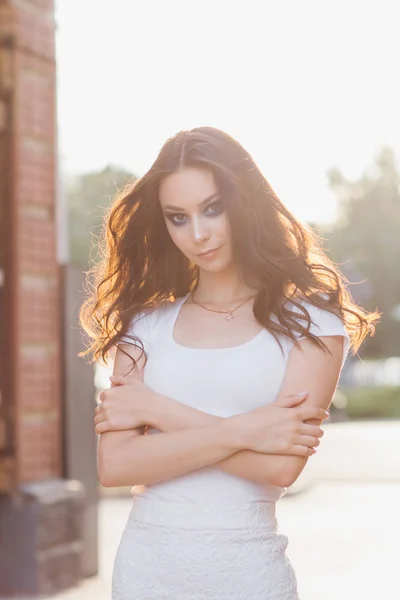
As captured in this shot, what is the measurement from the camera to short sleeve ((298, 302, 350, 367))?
290 centimetres

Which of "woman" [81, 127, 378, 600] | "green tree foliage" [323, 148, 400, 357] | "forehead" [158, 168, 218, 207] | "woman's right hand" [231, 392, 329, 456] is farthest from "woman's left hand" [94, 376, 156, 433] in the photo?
"green tree foliage" [323, 148, 400, 357]

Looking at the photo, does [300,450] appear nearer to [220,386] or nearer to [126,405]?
[220,386]

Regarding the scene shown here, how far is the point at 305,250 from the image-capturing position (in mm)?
3062

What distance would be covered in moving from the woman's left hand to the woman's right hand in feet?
0.83

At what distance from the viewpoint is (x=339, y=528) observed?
31.6 feet

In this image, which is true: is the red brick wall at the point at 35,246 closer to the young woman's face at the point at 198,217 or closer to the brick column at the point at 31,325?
the brick column at the point at 31,325

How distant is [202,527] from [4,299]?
3.72 meters

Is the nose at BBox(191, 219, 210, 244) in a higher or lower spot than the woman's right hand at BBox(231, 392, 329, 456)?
higher

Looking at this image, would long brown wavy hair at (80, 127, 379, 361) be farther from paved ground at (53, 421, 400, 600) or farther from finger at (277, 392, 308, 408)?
paved ground at (53, 421, 400, 600)

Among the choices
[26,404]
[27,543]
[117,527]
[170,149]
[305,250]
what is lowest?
[117,527]

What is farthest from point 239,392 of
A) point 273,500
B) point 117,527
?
point 117,527

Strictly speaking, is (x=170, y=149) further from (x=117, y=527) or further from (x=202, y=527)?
(x=117, y=527)

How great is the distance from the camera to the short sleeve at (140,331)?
3.05 m

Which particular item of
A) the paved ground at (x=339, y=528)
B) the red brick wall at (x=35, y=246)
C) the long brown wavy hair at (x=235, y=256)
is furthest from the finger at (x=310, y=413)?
the paved ground at (x=339, y=528)
